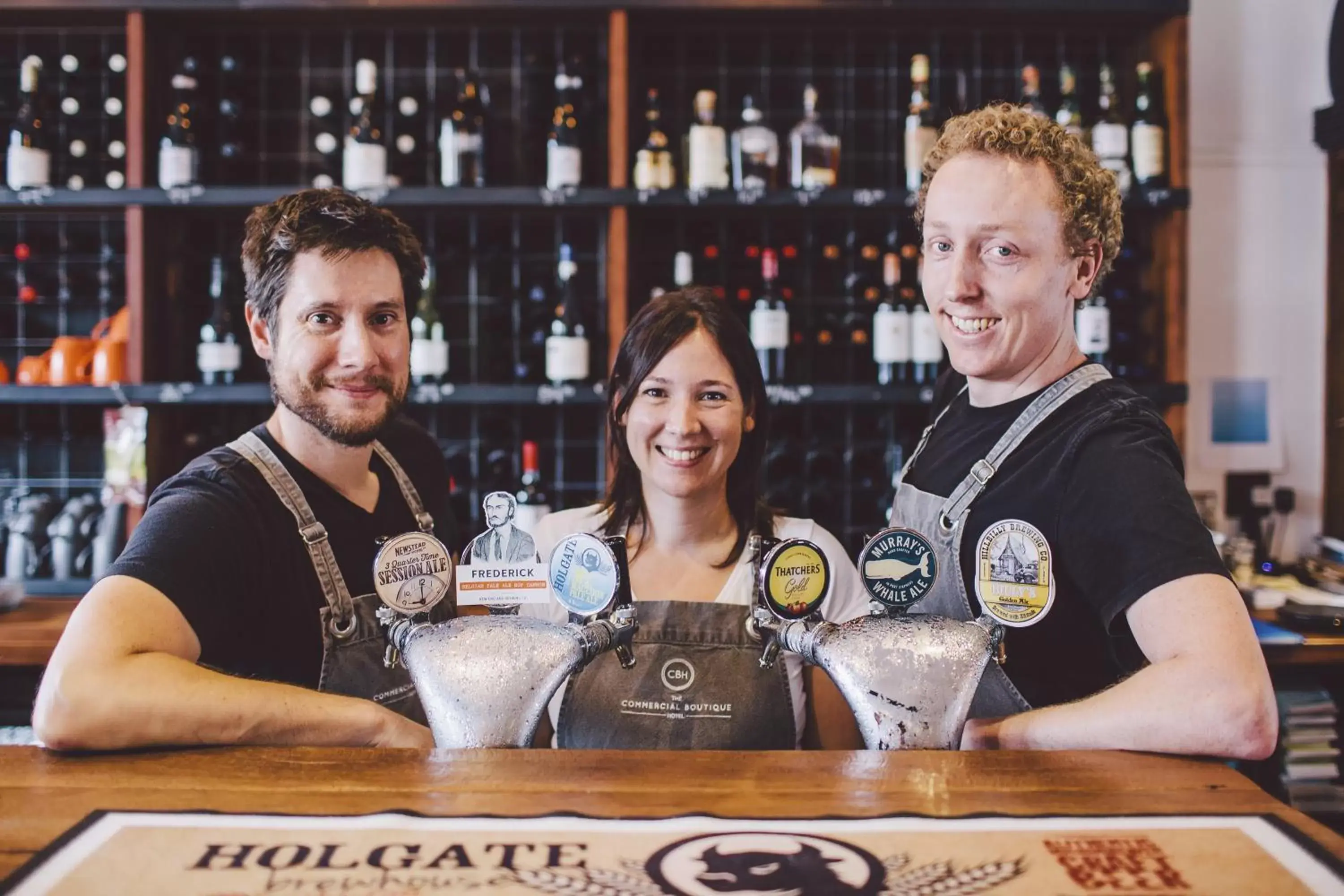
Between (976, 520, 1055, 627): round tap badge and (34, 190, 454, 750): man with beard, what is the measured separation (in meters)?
0.68

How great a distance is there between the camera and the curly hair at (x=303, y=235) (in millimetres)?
1509

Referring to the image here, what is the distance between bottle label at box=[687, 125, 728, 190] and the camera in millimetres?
2805

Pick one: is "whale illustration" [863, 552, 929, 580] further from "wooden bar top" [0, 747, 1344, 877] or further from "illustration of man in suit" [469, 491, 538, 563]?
"illustration of man in suit" [469, 491, 538, 563]

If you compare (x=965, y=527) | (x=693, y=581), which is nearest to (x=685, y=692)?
(x=693, y=581)

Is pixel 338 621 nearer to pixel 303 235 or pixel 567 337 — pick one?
pixel 303 235

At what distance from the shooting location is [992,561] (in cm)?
109

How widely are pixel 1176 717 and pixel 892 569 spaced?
1.09 ft

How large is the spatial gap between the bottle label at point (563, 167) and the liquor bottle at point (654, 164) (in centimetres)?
18

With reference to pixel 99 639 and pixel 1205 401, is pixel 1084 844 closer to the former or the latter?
pixel 99 639

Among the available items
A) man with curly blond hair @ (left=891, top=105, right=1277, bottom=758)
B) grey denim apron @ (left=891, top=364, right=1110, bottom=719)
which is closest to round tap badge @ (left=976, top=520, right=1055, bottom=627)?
man with curly blond hair @ (left=891, top=105, right=1277, bottom=758)

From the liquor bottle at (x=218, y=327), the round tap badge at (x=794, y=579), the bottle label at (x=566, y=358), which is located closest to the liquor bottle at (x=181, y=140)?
the liquor bottle at (x=218, y=327)

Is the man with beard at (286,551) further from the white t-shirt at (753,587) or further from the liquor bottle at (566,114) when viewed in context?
the liquor bottle at (566,114)

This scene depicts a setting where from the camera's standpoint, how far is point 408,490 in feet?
5.53

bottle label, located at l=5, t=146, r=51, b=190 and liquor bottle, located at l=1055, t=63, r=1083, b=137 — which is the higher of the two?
liquor bottle, located at l=1055, t=63, r=1083, b=137
